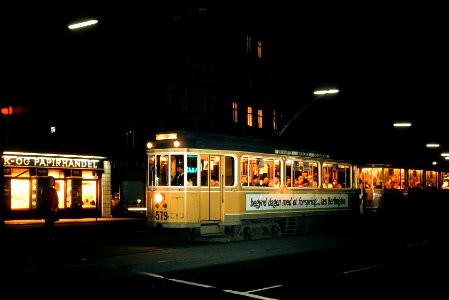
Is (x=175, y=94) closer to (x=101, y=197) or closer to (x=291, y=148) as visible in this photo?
(x=101, y=197)

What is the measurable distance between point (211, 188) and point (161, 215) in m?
1.88

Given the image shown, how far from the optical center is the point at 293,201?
22.3 meters

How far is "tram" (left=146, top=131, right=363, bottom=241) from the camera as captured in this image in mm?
18641

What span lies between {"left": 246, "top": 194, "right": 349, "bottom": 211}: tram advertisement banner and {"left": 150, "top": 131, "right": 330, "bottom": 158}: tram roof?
1.68 metres

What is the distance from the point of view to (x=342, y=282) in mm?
11984

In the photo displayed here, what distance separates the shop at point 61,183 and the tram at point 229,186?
1236 cm

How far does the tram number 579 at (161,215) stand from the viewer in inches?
733

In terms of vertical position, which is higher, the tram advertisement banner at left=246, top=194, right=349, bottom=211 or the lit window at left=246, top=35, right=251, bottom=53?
the lit window at left=246, top=35, right=251, bottom=53

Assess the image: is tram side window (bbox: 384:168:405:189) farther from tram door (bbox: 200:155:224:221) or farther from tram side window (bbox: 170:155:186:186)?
tram side window (bbox: 170:155:186:186)

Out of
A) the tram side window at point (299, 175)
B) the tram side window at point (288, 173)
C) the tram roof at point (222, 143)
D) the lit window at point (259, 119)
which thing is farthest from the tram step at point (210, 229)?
the lit window at point (259, 119)

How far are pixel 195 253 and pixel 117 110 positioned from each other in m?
19.7

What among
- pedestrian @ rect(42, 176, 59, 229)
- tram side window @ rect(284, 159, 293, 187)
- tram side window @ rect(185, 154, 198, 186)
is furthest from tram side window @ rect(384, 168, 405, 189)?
pedestrian @ rect(42, 176, 59, 229)

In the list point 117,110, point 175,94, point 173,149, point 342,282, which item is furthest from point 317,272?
point 175,94

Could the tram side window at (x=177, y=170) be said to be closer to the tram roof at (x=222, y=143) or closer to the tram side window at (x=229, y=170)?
the tram roof at (x=222, y=143)
